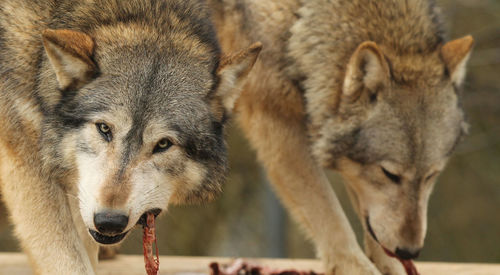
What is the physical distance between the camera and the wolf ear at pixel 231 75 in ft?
9.84

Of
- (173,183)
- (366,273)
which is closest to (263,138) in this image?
(366,273)

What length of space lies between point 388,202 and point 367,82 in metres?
0.69

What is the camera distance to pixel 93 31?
120 inches

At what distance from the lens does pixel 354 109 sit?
3.81m

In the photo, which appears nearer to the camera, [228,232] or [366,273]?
[366,273]

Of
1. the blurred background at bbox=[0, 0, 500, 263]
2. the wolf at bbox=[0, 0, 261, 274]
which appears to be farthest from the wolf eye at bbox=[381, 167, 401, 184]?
the blurred background at bbox=[0, 0, 500, 263]

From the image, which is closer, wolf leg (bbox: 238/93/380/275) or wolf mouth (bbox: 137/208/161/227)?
wolf mouth (bbox: 137/208/161/227)

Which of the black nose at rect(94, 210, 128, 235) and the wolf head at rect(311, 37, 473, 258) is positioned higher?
the black nose at rect(94, 210, 128, 235)

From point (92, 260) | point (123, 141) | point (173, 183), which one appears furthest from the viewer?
point (92, 260)

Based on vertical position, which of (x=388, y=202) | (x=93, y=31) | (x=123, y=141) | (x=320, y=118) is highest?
(x=93, y=31)

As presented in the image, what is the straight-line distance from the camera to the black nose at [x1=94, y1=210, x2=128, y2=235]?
8.18ft

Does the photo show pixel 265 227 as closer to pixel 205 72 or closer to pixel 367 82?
pixel 367 82

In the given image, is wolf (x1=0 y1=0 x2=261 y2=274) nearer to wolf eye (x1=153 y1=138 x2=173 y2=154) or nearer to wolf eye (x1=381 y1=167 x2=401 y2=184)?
wolf eye (x1=153 y1=138 x2=173 y2=154)

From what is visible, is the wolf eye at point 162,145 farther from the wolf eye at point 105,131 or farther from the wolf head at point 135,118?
the wolf eye at point 105,131
